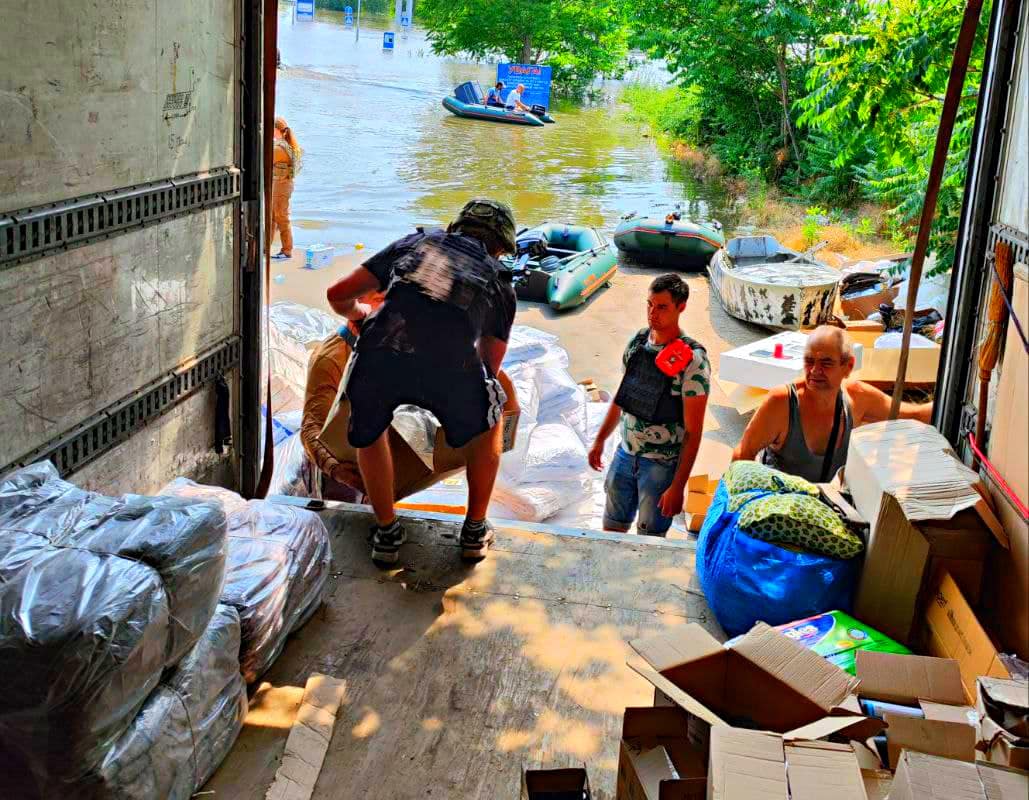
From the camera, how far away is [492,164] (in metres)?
31.3

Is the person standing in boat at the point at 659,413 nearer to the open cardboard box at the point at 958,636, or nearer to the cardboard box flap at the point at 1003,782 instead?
the open cardboard box at the point at 958,636

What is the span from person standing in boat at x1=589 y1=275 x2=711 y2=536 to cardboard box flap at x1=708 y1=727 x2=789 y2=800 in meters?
2.21

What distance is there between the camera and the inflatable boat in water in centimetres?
3734

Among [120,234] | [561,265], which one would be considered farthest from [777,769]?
[561,265]

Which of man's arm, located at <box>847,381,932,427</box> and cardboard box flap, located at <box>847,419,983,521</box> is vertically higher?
cardboard box flap, located at <box>847,419,983,521</box>

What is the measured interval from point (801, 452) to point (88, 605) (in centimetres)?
315

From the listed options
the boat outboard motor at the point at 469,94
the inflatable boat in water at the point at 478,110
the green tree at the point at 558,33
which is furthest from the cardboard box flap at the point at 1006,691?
the green tree at the point at 558,33

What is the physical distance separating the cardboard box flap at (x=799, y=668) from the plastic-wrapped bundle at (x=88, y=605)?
1412 mm

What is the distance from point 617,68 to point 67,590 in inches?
2011

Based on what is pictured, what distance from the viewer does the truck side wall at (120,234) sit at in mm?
2693

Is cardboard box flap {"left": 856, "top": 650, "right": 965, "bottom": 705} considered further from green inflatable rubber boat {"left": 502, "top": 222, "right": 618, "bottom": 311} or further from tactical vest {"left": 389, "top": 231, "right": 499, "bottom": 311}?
green inflatable rubber boat {"left": 502, "top": 222, "right": 618, "bottom": 311}

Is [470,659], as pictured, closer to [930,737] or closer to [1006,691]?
[930,737]

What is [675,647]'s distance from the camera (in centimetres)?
277

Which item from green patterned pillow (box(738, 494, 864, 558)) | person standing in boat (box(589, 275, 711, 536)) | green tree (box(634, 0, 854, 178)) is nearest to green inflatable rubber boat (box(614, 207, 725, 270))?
green tree (box(634, 0, 854, 178))
